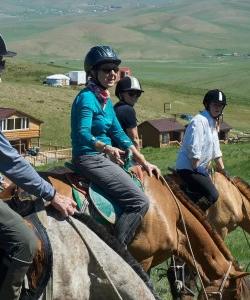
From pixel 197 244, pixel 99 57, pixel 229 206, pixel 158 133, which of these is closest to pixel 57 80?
pixel 158 133

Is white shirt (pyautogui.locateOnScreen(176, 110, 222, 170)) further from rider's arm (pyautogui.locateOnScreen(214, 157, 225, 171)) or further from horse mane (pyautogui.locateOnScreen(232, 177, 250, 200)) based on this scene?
horse mane (pyautogui.locateOnScreen(232, 177, 250, 200))

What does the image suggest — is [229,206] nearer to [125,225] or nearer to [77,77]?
[125,225]

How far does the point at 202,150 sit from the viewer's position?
940cm

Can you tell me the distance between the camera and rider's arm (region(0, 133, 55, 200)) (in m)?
4.98

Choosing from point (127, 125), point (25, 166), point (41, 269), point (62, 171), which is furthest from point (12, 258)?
point (127, 125)

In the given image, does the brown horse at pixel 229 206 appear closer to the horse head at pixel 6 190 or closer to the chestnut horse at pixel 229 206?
the chestnut horse at pixel 229 206

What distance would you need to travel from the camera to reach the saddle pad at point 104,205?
264 inches

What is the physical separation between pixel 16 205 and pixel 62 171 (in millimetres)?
1498

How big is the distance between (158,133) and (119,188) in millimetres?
60916

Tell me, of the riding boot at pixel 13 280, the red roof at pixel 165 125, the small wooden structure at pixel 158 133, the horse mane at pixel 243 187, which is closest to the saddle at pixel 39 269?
the riding boot at pixel 13 280

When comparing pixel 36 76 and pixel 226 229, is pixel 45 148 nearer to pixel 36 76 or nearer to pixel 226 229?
pixel 226 229

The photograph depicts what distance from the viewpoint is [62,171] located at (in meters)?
7.06

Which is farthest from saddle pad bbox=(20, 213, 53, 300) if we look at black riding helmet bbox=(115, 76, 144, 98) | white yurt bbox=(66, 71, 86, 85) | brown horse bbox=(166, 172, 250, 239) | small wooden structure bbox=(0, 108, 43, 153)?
white yurt bbox=(66, 71, 86, 85)

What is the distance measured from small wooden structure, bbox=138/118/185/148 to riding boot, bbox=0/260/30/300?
203ft
